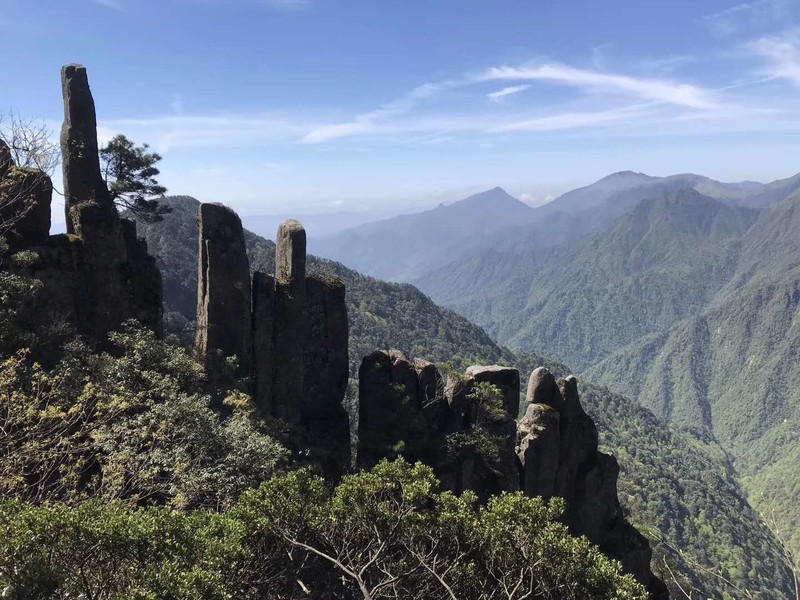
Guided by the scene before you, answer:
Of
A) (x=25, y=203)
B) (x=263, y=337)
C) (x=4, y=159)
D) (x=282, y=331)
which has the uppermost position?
(x=4, y=159)

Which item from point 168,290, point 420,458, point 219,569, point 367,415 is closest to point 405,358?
point 367,415

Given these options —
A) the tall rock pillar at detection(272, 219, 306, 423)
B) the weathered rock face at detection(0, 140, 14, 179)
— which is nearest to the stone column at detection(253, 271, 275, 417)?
the tall rock pillar at detection(272, 219, 306, 423)

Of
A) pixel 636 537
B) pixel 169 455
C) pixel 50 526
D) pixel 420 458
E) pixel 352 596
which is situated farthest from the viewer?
pixel 636 537

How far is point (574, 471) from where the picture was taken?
3859 cm

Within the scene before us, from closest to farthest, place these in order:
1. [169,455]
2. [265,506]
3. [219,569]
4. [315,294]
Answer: [219,569], [265,506], [169,455], [315,294]

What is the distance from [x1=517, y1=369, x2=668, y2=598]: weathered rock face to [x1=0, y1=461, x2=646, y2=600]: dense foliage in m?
22.9

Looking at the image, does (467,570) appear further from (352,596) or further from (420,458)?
(420,458)

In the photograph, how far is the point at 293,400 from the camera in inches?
1321

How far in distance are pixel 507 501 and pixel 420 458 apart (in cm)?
1868

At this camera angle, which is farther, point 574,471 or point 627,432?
point 627,432

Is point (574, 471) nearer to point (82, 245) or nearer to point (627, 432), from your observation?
point (82, 245)

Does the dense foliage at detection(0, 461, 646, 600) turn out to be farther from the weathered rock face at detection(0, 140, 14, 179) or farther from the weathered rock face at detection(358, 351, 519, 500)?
the weathered rock face at detection(0, 140, 14, 179)

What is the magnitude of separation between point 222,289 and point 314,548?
1943 cm

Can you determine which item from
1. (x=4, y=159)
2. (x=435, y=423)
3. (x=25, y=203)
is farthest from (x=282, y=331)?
(x=4, y=159)
